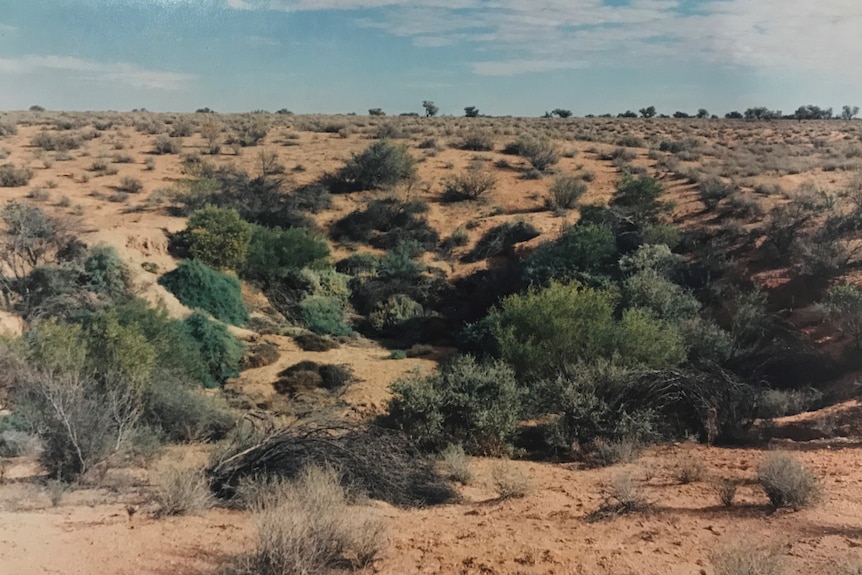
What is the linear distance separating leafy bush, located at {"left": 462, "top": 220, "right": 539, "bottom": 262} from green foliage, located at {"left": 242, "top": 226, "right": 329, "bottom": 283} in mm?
5351

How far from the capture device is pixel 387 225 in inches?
1008

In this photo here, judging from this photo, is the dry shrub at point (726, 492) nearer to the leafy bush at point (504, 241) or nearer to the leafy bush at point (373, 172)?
the leafy bush at point (504, 241)

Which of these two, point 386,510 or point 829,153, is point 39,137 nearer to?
point 386,510

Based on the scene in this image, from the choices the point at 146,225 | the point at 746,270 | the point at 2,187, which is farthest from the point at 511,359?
the point at 2,187

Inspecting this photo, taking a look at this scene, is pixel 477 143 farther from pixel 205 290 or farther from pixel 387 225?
pixel 205 290

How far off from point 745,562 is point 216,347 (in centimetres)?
1293

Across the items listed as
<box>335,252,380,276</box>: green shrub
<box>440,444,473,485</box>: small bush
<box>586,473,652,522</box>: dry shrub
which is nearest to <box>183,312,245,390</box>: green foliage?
<box>335,252,380,276</box>: green shrub

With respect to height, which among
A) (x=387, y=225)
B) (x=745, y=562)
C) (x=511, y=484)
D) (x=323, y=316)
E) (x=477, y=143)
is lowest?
(x=323, y=316)

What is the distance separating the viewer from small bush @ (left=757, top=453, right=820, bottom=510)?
6895 millimetres

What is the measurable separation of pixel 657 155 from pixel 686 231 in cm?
1400

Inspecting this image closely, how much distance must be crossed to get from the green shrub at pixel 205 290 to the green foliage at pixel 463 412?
8090 millimetres

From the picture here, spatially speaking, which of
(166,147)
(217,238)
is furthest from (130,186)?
(166,147)

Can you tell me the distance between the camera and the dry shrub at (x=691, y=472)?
8.23 metres

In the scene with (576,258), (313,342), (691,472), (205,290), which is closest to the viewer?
(691,472)
